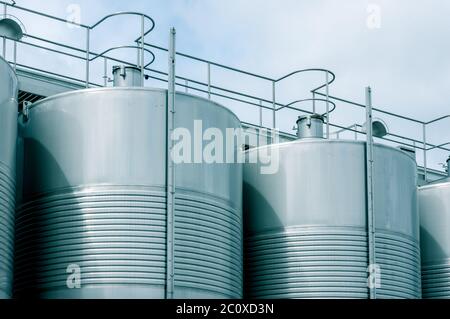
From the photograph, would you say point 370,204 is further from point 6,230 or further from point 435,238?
point 6,230

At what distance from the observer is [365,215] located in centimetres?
2122

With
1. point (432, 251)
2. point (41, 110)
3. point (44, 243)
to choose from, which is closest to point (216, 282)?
point (44, 243)

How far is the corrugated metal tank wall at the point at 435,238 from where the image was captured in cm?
2403

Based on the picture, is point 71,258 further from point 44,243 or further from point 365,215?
point 365,215

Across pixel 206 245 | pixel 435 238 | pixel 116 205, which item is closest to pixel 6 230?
pixel 116 205

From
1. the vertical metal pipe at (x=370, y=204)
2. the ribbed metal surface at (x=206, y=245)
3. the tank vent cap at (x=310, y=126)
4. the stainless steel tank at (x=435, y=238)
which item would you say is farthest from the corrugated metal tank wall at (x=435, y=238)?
the ribbed metal surface at (x=206, y=245)

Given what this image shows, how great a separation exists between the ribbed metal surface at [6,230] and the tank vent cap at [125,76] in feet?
9.95

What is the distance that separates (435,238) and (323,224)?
4.60 meters

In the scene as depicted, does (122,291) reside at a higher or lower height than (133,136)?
lower

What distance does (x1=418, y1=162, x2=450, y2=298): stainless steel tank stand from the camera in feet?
78.8

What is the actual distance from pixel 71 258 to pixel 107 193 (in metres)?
1.26

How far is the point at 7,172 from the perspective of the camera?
18000 millimetres
